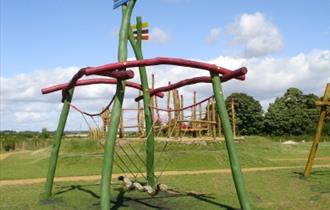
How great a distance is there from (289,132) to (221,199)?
49129mm

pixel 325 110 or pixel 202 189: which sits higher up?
pixel 325 110

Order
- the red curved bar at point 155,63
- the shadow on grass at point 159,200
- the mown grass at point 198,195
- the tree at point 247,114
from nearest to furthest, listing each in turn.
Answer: the red curved bar at point 155,63 < the shadow on grass at point 159,200 < the mown grass at point 198,195 < the tree at point 247,114

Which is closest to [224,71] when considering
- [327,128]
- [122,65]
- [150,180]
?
[122,65]

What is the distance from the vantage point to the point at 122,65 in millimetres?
8812

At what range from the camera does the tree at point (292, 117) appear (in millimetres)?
57625

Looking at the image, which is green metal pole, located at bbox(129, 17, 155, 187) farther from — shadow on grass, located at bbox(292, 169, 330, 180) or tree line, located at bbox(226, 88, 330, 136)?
tree line, located at bbox(226, 88, 330, 136)

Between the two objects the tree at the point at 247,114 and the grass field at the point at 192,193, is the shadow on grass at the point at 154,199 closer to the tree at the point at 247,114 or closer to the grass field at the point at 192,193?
the grass field at the point at 192,193

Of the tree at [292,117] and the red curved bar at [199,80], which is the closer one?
the red curved bar at [199,80]

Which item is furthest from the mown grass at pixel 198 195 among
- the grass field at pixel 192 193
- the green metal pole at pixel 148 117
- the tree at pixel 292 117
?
the tree at pixel 292 117

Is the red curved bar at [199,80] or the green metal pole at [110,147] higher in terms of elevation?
the red curved bar at [199,80]

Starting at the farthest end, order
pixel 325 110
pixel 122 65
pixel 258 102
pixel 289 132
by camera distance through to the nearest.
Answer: pixel 258 102 < pixel 289 132 < pixel 325 110 < pixel 122 65

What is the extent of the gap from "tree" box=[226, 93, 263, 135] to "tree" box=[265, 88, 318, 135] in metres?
1.38

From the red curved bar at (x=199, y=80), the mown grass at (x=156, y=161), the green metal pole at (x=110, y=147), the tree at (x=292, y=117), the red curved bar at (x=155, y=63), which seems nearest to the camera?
the green metal pole at (x=110, y=147)

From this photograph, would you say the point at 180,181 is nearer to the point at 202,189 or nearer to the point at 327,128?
the point at 202,189
